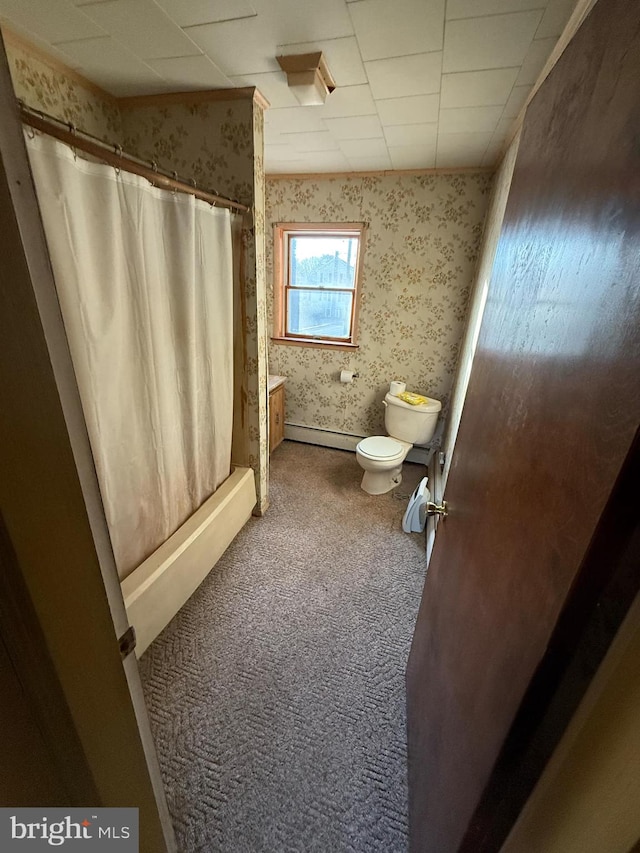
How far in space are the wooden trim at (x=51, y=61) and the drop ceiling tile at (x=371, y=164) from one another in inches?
55.3

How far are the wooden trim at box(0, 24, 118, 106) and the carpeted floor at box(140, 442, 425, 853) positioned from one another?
2261mm

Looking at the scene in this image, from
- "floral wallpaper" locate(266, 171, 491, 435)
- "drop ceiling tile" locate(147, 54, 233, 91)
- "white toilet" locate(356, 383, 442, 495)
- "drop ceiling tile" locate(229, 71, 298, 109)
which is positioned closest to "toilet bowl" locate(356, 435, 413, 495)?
"white toilet" locate(356, 383, 442, 495)

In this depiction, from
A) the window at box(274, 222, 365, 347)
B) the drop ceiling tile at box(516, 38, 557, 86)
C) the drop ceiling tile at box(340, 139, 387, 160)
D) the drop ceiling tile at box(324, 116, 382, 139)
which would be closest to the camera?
the drop ceiling tile at box(516, 38, 557, 86)

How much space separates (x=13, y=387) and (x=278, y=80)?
1.74 metres

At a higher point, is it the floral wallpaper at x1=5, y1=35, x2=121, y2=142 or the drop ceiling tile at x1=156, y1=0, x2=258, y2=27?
the drop ceiling tile at x1=156, y1=0, x2=258, y2=27

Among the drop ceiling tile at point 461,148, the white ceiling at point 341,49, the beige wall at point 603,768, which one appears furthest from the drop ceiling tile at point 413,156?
the beige wall at point 603,768

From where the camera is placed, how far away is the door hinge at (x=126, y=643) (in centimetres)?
60

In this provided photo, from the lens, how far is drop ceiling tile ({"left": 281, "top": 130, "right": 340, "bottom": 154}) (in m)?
1.91

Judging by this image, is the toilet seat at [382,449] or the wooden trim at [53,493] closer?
the wooden trim at [53,493]

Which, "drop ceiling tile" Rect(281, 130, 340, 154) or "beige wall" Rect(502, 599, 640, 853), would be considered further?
"drop ceiling tile" Rect(281, 130, 340, 154)

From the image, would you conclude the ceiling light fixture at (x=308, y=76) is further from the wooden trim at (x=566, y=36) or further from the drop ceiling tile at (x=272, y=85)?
the wooden trim at (x=566, y=36)

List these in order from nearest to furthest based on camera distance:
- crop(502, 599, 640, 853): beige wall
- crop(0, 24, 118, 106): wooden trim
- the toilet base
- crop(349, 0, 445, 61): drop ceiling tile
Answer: crop(502, 599, 640, 853): beige wall < crop(349, 0, 445, 61): drop ceiling tile < crop(0, 24, 118, 106): wooden trim < the toilet base

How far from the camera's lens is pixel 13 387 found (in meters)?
0.40

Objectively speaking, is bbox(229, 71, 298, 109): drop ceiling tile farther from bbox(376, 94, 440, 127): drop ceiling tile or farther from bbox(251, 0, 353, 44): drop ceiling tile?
bbox(376, 94, 440, 127): drop ceiling tile
